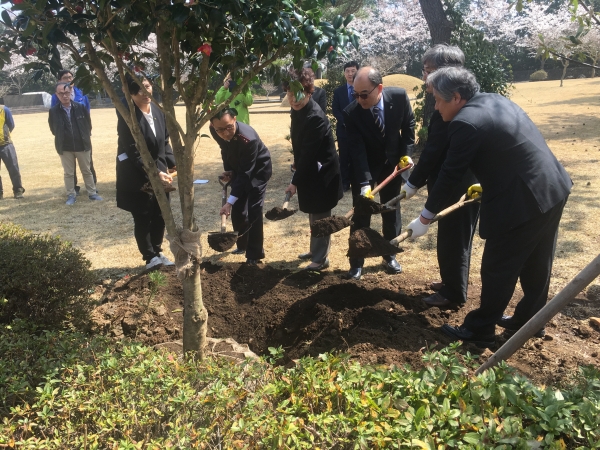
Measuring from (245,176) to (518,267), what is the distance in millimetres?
2644

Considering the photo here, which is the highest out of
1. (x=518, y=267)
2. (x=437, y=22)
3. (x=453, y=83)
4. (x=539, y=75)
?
(x=539, y=75)

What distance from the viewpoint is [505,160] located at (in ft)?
10.3

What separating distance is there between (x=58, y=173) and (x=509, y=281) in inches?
425

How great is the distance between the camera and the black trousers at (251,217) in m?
5.05

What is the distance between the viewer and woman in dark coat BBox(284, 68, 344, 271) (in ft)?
15.1

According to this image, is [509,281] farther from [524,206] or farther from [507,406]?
[507,406]

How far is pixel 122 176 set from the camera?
16.0 ft

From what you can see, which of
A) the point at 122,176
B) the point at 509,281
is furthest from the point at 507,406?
the point at 122,176

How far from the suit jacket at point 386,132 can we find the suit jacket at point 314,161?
0.21m

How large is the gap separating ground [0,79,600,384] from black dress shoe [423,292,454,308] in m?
0.09

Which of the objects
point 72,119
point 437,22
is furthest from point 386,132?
point 437,22

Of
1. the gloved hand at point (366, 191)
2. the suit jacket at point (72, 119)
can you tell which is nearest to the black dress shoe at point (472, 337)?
the gloved hand at point (366, 191)

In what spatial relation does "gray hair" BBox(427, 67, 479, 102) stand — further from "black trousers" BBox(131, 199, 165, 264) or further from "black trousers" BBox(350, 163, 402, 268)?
"black trousers" BBox(131, 199, 165, 264)

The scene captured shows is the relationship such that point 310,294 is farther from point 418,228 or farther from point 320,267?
point 418,228
